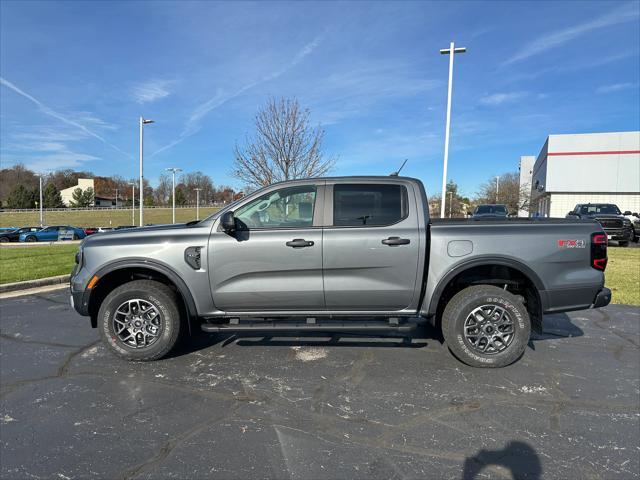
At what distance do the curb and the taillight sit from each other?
921cm

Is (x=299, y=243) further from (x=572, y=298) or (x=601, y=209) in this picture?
Result: (x=601, y=209)

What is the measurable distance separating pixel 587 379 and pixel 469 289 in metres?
1.32

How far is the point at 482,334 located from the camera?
3.84 m

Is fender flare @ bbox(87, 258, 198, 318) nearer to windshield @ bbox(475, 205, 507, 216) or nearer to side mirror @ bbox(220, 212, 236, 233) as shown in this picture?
side mirror @ bbox(220, 212, 236, 233)

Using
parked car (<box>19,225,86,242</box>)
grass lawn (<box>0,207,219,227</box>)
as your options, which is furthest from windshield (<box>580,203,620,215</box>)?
grass lawn (<box>0,207,219,227</box>)

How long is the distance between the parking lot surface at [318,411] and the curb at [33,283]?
3.88 meters

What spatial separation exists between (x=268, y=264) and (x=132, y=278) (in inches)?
61.6

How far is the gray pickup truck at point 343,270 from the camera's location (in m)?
3.78

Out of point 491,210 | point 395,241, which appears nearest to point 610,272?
point 491,210

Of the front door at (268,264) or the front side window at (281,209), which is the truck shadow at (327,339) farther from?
the front side window at (281,209)

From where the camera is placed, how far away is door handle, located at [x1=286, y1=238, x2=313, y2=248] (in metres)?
3.77

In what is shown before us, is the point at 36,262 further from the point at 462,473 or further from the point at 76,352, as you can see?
the point at 462,473

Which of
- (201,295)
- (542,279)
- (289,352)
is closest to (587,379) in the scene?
(542,279)

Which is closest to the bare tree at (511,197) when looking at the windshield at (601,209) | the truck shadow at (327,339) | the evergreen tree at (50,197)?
the windshield at (601,209)
